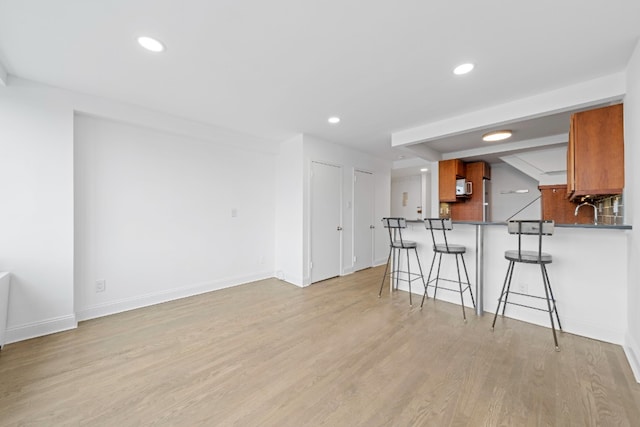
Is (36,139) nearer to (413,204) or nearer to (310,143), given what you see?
(310,143)

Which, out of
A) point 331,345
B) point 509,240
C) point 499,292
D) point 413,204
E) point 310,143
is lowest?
point 331,345

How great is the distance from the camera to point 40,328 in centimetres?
246

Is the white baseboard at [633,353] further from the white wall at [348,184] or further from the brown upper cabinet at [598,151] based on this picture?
the white wall at [348,184]

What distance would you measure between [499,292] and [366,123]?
2694 millimetres

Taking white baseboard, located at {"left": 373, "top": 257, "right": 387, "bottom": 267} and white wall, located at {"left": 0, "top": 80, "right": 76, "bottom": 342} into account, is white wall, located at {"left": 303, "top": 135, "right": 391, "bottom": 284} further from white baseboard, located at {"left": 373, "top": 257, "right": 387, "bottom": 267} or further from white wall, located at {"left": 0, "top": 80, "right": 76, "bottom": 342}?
white wall, located at {"left": 0, "top": 80, "right": 76, "bottom": 342}

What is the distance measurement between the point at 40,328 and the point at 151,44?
2809 mm

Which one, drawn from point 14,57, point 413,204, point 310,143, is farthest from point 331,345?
point 413,204

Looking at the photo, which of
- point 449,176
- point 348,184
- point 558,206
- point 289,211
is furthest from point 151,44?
point 558,206

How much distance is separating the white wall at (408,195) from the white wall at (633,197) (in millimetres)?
5333

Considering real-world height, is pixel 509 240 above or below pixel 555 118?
below

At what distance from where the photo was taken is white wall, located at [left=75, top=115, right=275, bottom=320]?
9.48ft

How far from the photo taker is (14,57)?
2.08 meters

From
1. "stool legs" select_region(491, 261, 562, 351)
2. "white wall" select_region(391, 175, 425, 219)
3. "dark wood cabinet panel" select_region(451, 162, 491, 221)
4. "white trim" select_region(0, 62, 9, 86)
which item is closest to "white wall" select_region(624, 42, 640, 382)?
"stool legs" select_region(491, 261, 562, 351)

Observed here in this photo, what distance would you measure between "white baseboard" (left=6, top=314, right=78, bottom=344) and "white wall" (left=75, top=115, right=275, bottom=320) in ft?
0.68
